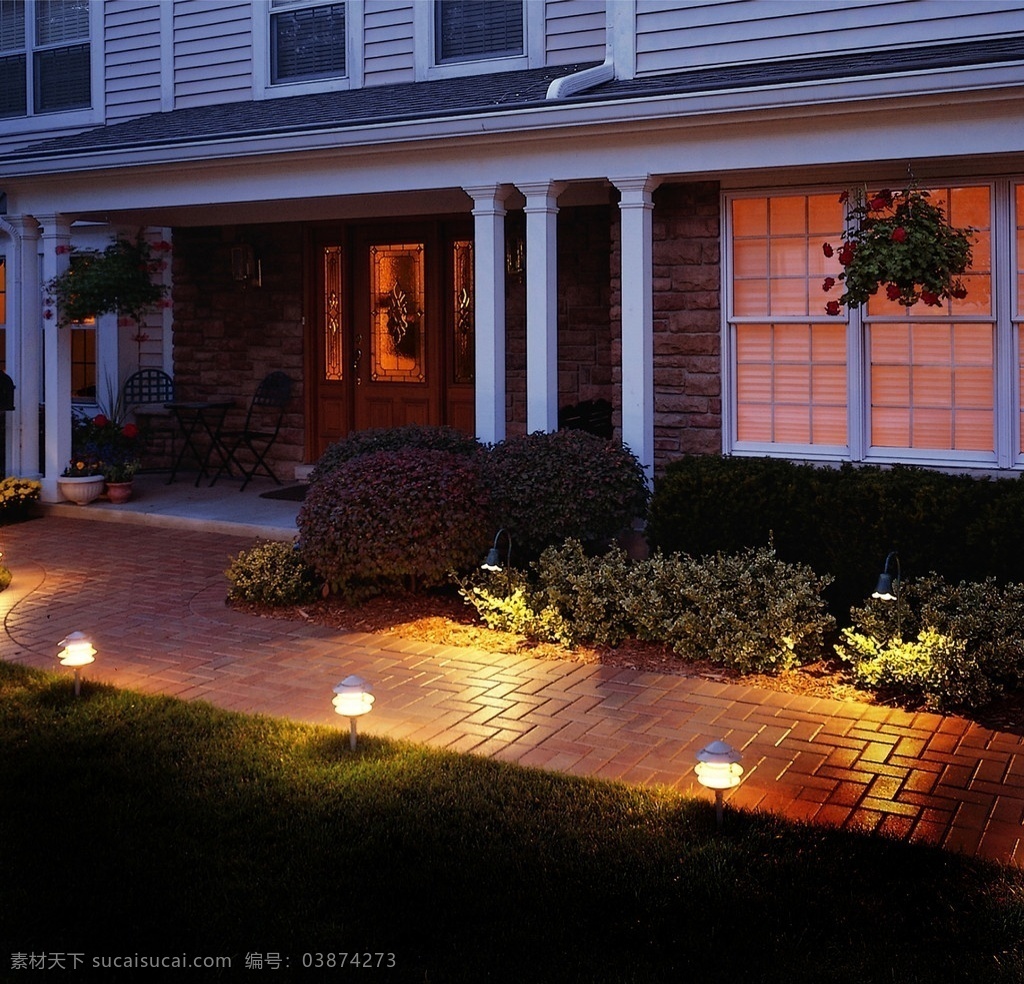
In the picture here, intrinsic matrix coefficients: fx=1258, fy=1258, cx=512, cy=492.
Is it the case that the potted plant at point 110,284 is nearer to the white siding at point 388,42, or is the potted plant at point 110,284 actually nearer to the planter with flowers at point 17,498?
the planter with flowers at point 17,498

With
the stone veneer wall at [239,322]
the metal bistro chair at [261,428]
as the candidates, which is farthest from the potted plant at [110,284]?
the metal bistro chair at [261,428]

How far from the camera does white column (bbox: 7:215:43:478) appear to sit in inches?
448

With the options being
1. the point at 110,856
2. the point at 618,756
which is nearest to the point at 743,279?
the point at 618,756

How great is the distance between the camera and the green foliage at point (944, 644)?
5.67 meters

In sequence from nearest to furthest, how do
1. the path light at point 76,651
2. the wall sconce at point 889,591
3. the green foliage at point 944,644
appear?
the green foliage at point 944,644
the path light at point 76,651
the wall sconce at point 889,591

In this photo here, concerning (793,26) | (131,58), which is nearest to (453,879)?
(793,26)

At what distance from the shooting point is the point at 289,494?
460 inches

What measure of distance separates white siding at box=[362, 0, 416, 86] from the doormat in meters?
3.88

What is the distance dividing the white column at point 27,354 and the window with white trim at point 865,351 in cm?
645

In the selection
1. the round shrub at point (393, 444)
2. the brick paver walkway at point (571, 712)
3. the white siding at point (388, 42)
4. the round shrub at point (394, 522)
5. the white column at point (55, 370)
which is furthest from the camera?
the white siding at point (388, 42)

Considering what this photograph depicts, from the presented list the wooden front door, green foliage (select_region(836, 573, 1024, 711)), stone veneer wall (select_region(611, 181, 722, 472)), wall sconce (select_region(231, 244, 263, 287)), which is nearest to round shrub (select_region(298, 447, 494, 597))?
stone veneer wall (select_region(611, 181, 722, 472))

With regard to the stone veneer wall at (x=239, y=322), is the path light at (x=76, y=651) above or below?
below

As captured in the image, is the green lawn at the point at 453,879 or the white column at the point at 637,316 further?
the white column at the point at 637,316

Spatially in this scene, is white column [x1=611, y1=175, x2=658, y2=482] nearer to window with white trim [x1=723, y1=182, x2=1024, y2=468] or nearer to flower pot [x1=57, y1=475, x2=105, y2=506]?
window with white trim [x1=723, y1=182, x2=1024, y2=468]
